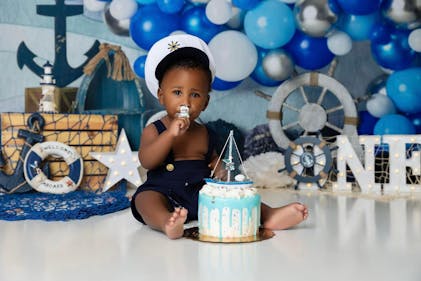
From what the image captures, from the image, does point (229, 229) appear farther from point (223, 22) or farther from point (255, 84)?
point (255, 84)

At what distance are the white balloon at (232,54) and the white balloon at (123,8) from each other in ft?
1.57

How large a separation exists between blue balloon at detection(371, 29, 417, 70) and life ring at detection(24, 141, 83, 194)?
159cm

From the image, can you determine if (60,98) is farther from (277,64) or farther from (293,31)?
(293,31)

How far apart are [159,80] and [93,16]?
1.65 metres

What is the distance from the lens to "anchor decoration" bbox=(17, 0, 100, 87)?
3215 millimetres

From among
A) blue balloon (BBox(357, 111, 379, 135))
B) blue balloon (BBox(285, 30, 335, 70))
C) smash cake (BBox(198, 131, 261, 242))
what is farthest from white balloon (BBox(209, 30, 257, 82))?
smash cake (BBox(198, 131, 261, 242))

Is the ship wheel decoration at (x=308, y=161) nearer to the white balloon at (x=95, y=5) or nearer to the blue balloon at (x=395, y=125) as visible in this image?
the blue balloon at (x=395, y=125)

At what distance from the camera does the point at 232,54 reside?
2.71 m

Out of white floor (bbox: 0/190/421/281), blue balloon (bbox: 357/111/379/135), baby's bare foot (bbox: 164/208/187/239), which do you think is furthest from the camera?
blue balloon (bbox: 357/111/379/135)

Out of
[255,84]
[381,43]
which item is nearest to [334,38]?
[381,43]

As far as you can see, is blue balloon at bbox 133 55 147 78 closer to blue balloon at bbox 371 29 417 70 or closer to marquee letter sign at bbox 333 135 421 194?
marquee letter sign at bbox 333 135 421 194

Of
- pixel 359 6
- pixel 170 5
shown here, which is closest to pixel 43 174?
pixel 170 5

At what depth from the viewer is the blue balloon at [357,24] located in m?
2.70

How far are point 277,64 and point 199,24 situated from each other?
45 cm
